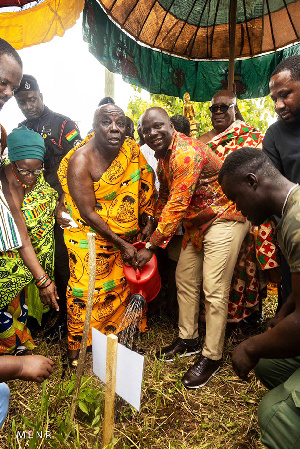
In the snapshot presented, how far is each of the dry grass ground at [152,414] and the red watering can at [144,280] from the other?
1.77ft

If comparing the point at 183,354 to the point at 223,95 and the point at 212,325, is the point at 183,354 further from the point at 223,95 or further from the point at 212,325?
the point at 223,95

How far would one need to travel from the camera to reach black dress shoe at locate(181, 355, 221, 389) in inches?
91.8

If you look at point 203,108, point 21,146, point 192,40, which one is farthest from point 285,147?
point 203,108

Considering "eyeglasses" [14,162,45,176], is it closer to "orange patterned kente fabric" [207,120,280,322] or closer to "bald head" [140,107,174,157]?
"bald head" [140,107,174,157]

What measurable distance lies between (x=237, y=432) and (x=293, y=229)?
1336 millimetres

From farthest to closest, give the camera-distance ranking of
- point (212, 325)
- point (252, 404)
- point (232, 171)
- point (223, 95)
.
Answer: point (223, 95) < point (212, 325) < point (252, 404) < point (232, 171)

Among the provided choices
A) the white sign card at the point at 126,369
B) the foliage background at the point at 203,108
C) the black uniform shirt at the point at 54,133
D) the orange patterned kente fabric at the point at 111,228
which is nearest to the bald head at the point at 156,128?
the orange patterned kente fabric at the point at 111,228

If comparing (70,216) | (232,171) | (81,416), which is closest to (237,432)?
(81,416)

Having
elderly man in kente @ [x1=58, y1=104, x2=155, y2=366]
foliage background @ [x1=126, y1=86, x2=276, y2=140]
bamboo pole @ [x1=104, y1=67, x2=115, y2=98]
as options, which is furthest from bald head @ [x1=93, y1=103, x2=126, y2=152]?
bamboo pole @ [x1=104, y1=67, x2=115, y2=98]

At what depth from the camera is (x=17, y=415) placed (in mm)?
2033

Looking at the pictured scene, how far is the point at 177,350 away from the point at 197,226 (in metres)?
1.04

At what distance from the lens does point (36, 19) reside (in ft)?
7.59

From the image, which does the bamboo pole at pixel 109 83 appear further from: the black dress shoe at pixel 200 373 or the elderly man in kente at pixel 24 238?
the black dress shoe at pixel 200 373

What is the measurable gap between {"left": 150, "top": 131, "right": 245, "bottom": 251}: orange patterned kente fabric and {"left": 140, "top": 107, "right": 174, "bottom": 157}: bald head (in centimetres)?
6
